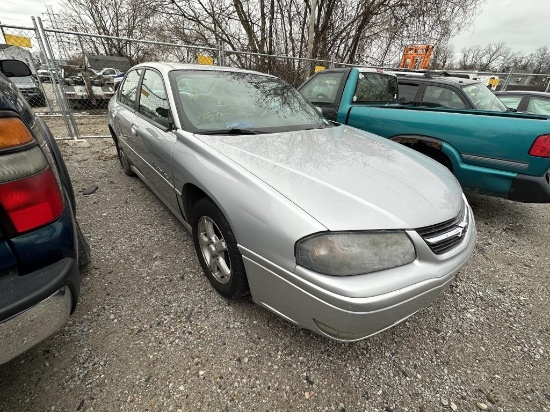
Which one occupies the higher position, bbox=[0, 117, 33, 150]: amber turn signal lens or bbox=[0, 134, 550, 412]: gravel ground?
bbox=[0, 117, 33, 150]: amber turn signal lens

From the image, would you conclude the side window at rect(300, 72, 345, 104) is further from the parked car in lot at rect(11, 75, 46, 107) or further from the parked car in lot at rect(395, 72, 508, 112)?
the parked car in lot at rect(11, 75, 46, 107)

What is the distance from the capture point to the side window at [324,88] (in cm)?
423

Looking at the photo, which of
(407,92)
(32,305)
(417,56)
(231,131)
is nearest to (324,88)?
(407,92)

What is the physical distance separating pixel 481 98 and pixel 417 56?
8.47m

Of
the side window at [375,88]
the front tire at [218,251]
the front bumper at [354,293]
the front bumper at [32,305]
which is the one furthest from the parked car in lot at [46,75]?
the front bumper at [354,293]

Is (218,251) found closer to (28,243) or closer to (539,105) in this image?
(28,243)

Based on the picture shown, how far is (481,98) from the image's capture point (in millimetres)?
4238

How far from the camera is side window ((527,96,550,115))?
5375mm

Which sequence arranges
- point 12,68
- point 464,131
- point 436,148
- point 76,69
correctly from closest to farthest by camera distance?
point 12,68 → point 464,131 → point 436,148 → point 76,69

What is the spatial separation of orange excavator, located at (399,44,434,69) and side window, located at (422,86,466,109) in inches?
331

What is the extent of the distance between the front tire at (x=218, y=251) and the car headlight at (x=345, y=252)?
1.63ft

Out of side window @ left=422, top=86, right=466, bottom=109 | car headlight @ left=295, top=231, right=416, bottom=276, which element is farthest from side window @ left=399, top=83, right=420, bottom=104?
car headlight @ left=295, top=231, right=416, bottom=276

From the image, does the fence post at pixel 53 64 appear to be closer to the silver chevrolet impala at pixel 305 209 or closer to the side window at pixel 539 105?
the silver chevrolet impala at pixel 305 209

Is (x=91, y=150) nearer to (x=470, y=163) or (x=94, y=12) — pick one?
(x=470, y=163)
